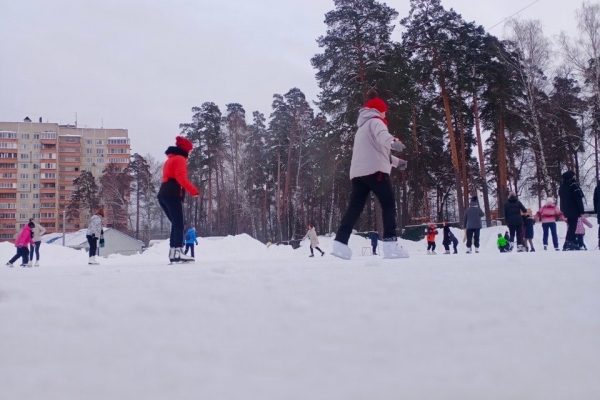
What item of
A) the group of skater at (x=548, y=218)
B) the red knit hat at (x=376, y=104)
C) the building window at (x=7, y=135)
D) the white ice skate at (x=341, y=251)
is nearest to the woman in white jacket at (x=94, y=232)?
the white ice skate at (x=341, y=251)

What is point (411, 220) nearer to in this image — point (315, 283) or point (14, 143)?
point (315, 283)

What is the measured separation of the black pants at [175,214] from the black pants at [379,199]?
2.44m

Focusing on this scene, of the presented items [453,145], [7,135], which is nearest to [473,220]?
[453,145]

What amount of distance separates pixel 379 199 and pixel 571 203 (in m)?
6.65

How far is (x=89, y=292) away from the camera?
12.4ft

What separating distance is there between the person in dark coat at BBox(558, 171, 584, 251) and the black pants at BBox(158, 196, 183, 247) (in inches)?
315

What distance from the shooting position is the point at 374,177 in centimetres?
702

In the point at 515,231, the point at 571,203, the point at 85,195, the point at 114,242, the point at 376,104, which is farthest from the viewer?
the point at 85,195

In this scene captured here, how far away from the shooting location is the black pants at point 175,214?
8.06m

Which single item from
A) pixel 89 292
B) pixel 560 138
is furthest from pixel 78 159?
pixel 89 292

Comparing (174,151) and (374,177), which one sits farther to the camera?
(174,151)

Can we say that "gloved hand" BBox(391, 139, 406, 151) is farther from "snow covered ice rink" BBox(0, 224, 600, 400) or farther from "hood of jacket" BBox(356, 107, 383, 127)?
"snow covered ice rink" BBox(0, 224, 600, 400)

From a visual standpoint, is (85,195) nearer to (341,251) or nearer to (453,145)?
(453,145)

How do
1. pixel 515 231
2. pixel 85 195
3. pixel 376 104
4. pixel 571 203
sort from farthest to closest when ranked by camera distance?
pixel 85 195, pixel 515 231, pixel 571 203, pixel 376 104
